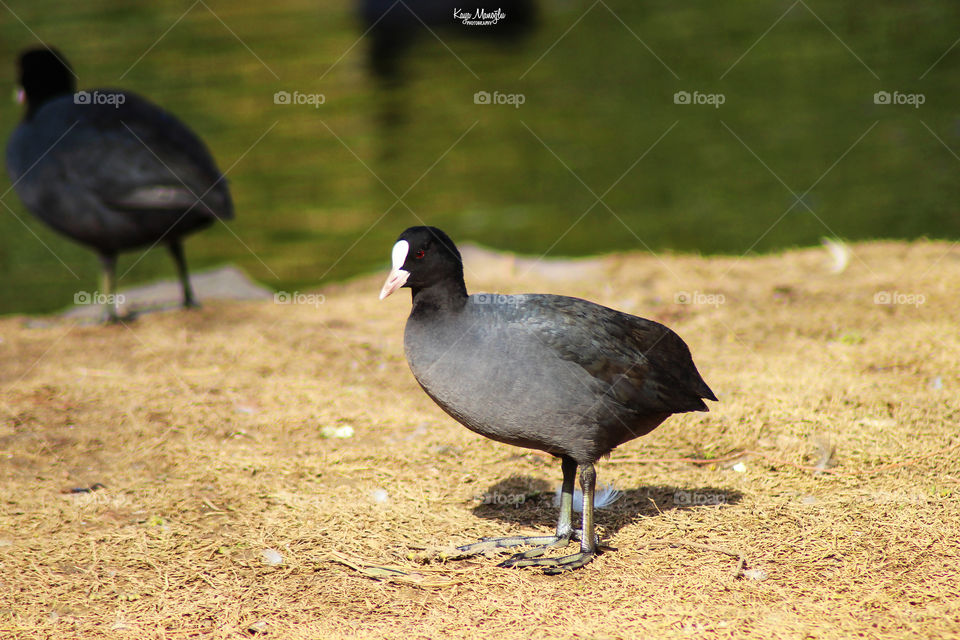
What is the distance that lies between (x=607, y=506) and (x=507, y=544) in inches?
26.8

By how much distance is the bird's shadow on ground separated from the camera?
15.4 ft

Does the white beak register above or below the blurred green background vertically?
below

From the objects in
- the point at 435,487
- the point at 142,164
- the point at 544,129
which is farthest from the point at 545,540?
the point at 544,129

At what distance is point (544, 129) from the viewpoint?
16078 mm

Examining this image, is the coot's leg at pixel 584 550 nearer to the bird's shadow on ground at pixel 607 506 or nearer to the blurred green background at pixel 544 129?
the bird's shadow on ground at pixel 607 506

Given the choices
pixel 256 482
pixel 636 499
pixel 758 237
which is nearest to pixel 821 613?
pixel 636 499

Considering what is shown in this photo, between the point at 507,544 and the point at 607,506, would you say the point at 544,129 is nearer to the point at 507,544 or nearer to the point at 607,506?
the point at 607,506

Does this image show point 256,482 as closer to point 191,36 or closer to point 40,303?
point 40,303

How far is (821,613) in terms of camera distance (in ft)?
12.0

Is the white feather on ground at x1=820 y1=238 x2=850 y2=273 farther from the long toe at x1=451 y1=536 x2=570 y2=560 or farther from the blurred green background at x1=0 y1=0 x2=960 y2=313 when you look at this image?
the long toe at x1=451 y1=536 x2=570 y2=560

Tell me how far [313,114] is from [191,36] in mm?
6129

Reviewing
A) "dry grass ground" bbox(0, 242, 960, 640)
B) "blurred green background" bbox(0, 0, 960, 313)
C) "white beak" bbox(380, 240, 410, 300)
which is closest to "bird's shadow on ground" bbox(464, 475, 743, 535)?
"dry grass ground" bbox(0, 242, 960, 640)

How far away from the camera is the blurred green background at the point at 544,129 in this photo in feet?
40.0

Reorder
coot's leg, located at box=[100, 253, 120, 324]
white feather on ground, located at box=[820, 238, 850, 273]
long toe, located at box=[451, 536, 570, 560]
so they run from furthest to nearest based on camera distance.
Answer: white feather on ground, located at box=[820, 238, 850, 273] → coot's leg, located at box=[100, 253, 120, 324] → long toe, located at box=[451, 536, 570, 560]
